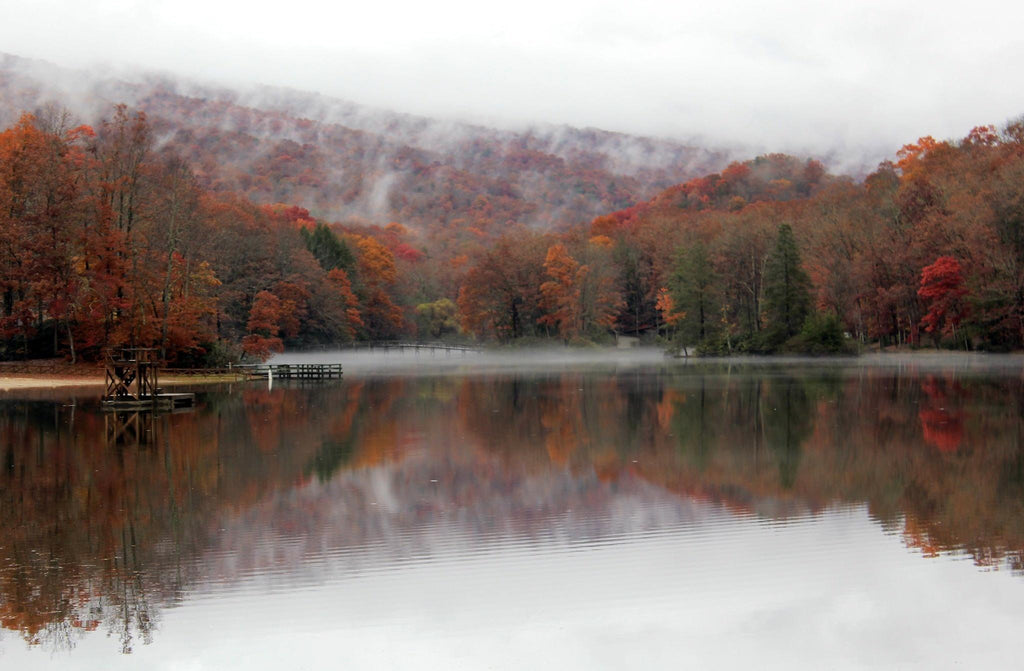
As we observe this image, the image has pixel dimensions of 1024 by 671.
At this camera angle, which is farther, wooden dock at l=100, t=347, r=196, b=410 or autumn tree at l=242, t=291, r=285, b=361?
autumn tree at l=242, t=291, r=285, b=361

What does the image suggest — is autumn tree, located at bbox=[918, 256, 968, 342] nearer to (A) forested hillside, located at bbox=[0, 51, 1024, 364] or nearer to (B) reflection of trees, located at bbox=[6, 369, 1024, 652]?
(A) forested hillside, located at bbox=[0, 51, 1024, 364]

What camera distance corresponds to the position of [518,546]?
1278 cm

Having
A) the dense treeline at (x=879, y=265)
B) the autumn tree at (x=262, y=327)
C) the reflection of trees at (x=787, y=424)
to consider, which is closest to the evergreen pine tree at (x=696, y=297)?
the dense treeline at (x=879, y=265)

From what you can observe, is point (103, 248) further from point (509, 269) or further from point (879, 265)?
point (879, 265)

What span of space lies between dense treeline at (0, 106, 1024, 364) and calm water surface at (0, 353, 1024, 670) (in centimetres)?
2655

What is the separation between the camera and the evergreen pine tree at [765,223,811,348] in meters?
74.1

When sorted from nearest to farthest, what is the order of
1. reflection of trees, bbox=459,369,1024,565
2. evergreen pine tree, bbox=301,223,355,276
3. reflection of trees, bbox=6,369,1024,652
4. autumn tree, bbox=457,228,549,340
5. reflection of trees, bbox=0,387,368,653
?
reflection of trees, bbox=0,387,368,653
reflection of trees, bbox=6,369,1024,652
reflection of trees, bbox=459,369,1024,565
autumn tree, bbox=457,228,549,340
evergreen pine tree, bbox=301,223,355,276

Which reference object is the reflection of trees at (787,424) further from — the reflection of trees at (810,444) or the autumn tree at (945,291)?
the autumn tree at (945,291)

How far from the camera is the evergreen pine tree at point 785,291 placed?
243 ft

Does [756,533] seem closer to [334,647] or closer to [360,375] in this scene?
[334,647]

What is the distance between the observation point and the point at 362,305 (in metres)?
103

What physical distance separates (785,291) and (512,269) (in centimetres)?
2787

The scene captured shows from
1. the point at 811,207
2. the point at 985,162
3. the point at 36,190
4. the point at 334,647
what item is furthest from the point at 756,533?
the point at 811,207

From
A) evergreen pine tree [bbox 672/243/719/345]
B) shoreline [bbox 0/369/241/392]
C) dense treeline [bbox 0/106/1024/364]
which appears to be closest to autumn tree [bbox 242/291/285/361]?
dense treeline [bbox 0/106/1024/364]
